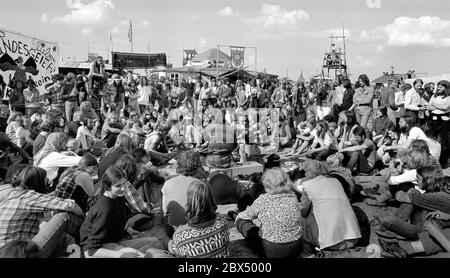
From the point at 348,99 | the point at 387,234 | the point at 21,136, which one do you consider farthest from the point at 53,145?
the point at 348,99

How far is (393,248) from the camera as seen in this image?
406cm

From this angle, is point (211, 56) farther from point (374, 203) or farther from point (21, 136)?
point (374, 203)

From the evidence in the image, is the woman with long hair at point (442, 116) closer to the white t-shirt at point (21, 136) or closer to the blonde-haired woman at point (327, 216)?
the blonde-haired woman at point (327, 216)

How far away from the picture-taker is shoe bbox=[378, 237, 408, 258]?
3975mm

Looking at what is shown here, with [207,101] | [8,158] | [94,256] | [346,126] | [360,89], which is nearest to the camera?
[94,256]

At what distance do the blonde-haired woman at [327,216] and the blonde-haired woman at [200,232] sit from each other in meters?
1.16

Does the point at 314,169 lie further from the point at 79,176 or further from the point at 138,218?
the point at 79,176

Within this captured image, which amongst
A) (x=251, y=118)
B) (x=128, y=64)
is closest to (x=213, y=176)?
(x=251, y=118)

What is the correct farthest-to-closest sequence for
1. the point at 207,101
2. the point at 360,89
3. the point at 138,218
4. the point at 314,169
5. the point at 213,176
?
the point at 207,101
the point at 360,89
the point at 213,176
the point at 138,218
the point at 314,169

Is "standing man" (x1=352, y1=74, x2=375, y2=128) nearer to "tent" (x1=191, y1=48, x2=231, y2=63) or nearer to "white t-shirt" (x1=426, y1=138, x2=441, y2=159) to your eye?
"white t-shirt" (x1=426, y1=138, x2=441, y2=159)

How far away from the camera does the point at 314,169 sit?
4.35 metres

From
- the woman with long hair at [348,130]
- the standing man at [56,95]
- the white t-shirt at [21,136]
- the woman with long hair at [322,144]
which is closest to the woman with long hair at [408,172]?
the woman with long hair at [348,130]

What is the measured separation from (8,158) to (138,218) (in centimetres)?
299

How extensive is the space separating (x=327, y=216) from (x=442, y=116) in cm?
534
